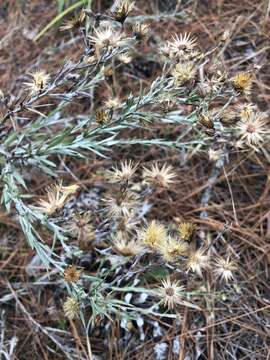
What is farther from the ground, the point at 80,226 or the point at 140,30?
the point at 140,30

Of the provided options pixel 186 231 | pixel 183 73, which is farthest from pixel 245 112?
pixel 186 231

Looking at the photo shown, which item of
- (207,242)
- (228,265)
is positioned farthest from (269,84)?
(228,265)

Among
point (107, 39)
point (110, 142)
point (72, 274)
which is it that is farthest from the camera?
point (110, 142)

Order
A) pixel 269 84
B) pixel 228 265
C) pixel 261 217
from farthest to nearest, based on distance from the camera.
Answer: pixel 269 84
pixel 261 217
pixel 228 265

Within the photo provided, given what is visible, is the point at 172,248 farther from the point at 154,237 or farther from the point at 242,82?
the point at 242,82

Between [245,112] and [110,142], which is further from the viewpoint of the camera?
[110,142]

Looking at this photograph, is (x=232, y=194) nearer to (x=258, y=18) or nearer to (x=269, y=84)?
(x=269, y=84)

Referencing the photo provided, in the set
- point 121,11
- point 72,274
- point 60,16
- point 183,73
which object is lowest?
point 72,274

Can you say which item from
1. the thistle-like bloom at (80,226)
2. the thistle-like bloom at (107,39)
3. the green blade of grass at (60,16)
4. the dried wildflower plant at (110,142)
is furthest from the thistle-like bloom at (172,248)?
the green blade of grass at (60,16)
